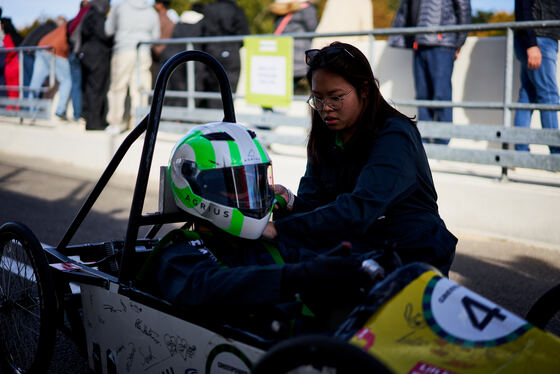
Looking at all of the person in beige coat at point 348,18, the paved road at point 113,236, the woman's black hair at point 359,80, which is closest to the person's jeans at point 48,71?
the paved road at point 113,236

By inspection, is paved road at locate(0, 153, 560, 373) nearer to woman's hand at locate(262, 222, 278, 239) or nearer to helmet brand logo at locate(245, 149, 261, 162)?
woman's hand at locate(262, 222, 278, 239)

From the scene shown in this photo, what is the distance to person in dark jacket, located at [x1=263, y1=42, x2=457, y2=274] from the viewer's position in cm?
261

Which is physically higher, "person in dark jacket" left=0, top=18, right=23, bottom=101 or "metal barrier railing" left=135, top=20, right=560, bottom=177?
"person in dark jacket" left=0, top=18, right=23, bottom=101

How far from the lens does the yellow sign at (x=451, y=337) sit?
175 cm

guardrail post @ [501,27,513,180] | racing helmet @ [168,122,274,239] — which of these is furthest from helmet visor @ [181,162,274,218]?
guardrail post @ [501,27,513,180]

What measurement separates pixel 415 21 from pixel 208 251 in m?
5.24

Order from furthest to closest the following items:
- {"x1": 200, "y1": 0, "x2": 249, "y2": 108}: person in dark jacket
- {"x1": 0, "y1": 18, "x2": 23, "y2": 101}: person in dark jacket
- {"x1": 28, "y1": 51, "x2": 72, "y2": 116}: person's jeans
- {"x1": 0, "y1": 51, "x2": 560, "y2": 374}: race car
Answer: {"x1": 0, "y1": 18, "x2": 23, "y2": 101}: person in dark jacket < {"x1": 28, "y1": 51, "x2": 72, "y2": 116}: person's jeans < {"x1": 200, "y1": 0, "x2": 249, "y2": 108}: person in dark jacket < {"x1": 0, "y1": 51, "x2": 560, "y2": 374}: race car

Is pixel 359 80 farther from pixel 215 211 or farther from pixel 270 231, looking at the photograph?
pixel 215 211

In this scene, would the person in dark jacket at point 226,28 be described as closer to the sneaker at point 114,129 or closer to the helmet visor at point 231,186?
the sneaker at point 114,129

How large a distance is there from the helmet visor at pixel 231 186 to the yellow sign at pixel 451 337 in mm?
811

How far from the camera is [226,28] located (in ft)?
29.3

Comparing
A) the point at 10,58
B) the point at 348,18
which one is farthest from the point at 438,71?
the point at 10,58

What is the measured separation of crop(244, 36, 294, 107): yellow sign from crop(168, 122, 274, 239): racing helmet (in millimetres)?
5045

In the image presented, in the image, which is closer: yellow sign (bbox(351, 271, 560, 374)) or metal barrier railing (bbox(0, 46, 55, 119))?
yellow sign (bbox(351, 271, 560, 374))
